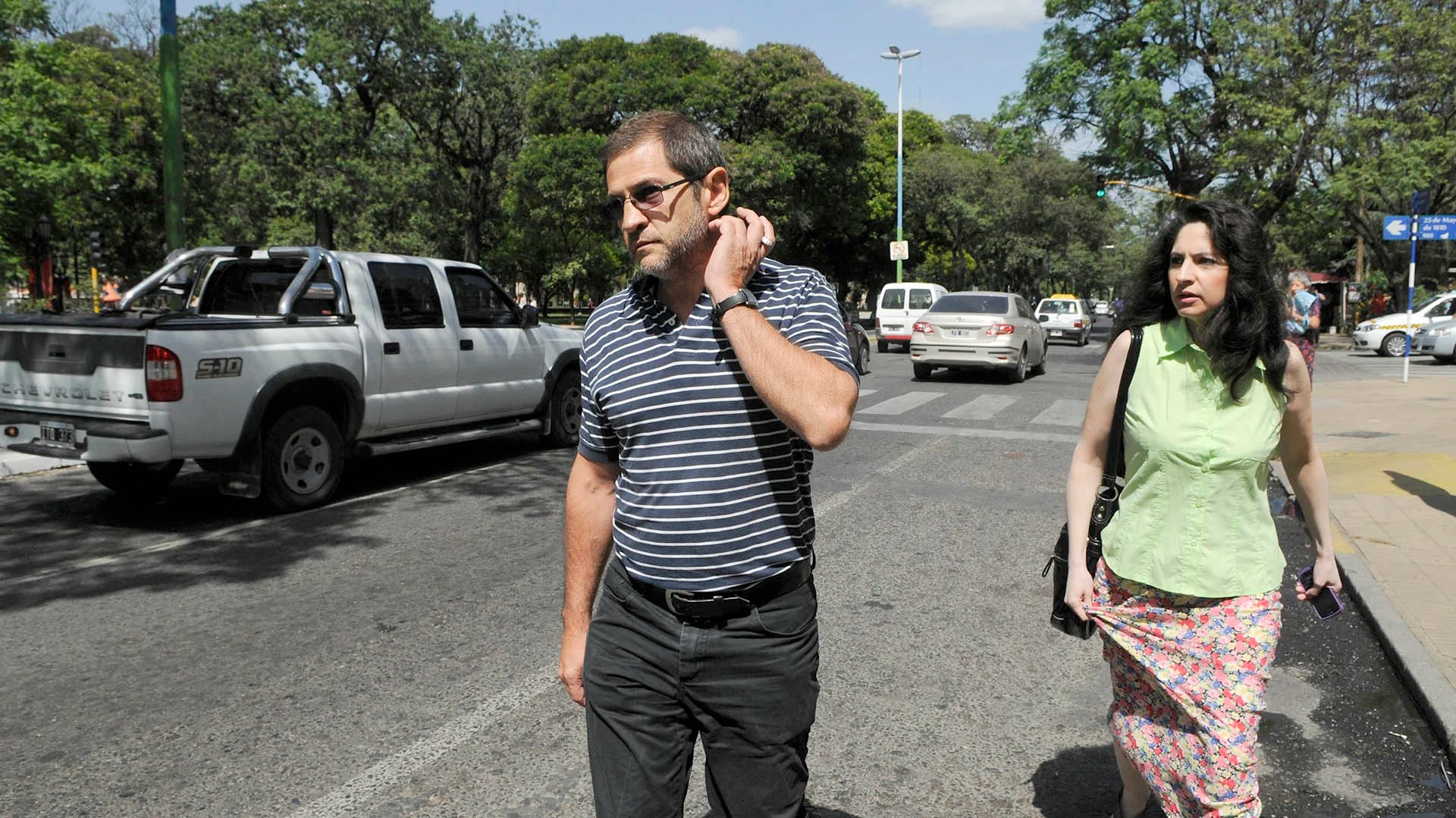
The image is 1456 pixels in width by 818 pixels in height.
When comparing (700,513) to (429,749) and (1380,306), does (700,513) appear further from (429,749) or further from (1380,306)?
(1380,306)

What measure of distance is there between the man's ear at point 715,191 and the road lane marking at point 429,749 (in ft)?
7.76

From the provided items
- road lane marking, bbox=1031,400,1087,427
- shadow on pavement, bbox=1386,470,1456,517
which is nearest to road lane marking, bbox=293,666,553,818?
shadow on pavement, bbox=1386,470,1456,517

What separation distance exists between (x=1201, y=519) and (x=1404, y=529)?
565 cm

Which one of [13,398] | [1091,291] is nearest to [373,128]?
[13,398]

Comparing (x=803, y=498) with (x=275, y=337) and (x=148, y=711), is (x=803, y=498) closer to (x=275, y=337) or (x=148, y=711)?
(x=148, y=711)

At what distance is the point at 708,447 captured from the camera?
205cm

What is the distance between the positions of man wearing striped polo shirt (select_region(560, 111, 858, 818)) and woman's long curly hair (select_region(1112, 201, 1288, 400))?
1.10m

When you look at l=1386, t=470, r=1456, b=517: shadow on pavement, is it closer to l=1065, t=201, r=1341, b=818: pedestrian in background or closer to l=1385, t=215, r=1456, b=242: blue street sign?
l=1065, t=201, r=1341, b=818: pedestrian in background

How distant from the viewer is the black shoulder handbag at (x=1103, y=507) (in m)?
2.77

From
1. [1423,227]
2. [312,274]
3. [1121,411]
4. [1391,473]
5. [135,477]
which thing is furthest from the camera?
[1423,227]

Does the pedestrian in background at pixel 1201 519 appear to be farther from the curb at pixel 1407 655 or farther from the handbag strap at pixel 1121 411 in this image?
the curb at pixel 1407 655

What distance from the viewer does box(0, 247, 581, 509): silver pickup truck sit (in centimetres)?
700

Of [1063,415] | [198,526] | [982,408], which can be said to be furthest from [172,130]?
[1063,415]

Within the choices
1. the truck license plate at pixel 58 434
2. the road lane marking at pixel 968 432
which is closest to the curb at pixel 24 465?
the truck license plate at pixel 58 434
